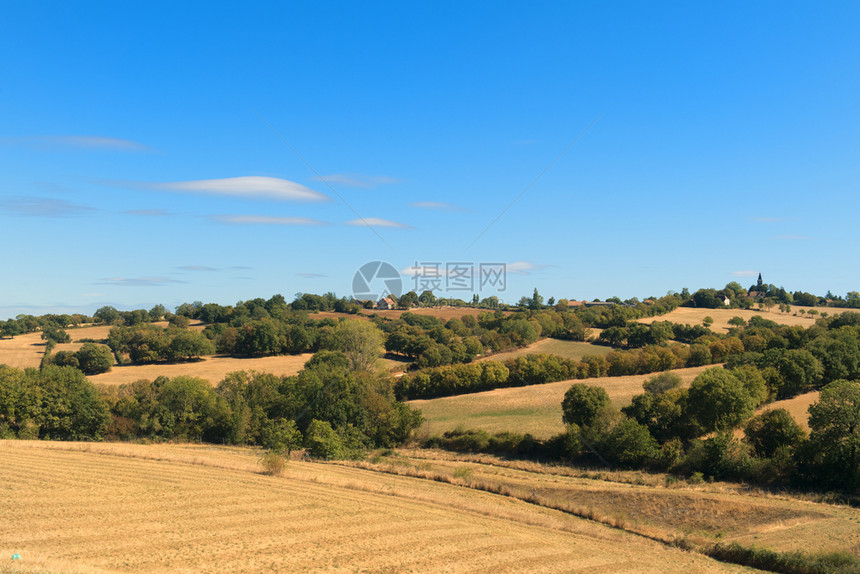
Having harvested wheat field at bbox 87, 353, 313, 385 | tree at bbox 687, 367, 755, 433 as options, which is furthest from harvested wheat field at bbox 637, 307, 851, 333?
harvested wheat field at bbox 87, 353, 313, 385

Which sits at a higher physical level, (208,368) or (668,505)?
(208,368)

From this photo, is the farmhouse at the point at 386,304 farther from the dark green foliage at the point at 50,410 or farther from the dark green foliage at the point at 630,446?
the dark green foliage at the point at 630,446

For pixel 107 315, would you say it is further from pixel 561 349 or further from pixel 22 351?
pixel 561 349

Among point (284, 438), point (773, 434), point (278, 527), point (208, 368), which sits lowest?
point (284, 438)

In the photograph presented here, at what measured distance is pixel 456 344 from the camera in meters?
87.2

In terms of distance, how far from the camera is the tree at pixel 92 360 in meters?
81.0

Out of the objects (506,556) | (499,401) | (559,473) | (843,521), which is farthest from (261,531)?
(499,401)

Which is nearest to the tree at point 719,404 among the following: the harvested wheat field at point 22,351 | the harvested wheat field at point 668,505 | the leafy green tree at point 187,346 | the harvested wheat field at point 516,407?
the harvested wheat field at point 668,505

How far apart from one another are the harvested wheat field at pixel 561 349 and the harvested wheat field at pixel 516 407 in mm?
16142

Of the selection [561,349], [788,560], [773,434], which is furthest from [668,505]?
[561,349]

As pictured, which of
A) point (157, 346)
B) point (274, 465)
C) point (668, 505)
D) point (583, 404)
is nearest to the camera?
point (668, 505)

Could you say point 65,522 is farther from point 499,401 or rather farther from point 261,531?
point 499,401

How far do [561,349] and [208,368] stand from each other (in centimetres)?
6000

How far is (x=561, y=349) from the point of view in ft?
311
